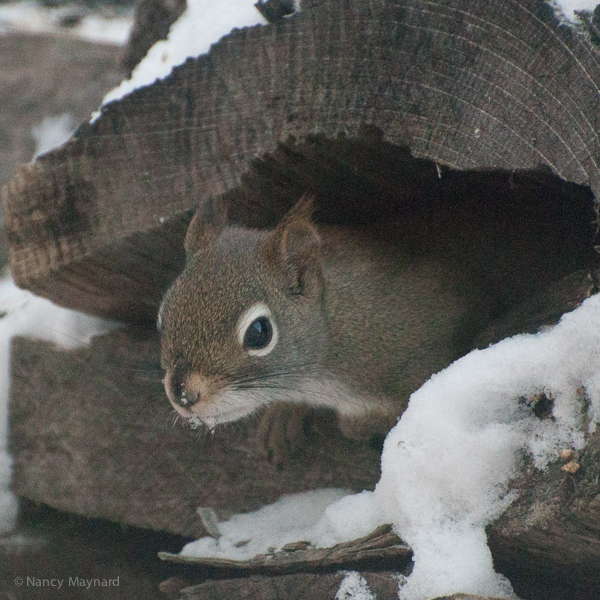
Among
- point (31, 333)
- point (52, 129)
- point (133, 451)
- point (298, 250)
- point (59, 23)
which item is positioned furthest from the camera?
point (59, 23)

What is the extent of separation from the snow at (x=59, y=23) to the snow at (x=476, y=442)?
424 cm

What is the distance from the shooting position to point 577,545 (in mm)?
1272

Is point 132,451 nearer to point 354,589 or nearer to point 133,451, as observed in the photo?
point 133,451

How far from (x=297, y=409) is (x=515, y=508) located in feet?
3.37

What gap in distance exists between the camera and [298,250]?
1949 millimetres

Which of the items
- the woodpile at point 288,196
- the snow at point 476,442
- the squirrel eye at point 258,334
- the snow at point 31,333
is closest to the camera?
the snow at point 476,442

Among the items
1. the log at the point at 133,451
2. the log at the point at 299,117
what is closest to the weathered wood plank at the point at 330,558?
the log at the point at 133,451

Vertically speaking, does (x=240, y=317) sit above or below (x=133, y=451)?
above

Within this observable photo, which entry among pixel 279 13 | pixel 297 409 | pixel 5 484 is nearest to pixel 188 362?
pixel 297 409

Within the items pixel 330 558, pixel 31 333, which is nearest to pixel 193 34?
pixel 31 333

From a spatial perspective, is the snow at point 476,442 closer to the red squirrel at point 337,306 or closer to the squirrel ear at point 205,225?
the red squirrel at point 337,306

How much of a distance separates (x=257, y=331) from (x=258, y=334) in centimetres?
1

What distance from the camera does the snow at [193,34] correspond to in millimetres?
1807

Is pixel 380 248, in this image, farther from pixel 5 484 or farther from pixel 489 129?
pixel 5 484
